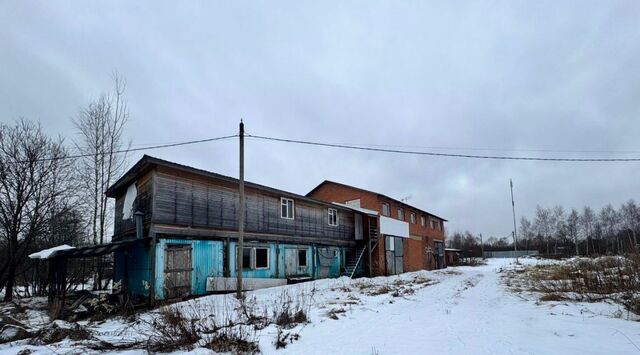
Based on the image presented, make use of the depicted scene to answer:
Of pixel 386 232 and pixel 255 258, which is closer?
pixel 255 258

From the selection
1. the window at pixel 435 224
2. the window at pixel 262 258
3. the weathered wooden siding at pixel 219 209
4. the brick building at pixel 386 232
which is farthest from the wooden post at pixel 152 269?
the window at pixel 435 224

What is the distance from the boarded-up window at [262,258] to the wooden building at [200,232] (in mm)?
53

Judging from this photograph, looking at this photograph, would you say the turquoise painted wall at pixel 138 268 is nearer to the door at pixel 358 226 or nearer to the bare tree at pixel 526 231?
the door at pixel 358 226

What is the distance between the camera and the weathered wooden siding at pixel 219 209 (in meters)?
16.3

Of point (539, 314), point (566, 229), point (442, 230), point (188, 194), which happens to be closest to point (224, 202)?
point (188, 194)

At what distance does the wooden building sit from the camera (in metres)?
15.9

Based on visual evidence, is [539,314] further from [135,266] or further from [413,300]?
[135,266]

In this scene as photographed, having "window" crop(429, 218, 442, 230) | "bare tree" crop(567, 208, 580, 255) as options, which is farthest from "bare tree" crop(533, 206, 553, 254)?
"window" crop(429, 218, 442, 230)

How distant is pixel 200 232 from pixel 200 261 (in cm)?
132

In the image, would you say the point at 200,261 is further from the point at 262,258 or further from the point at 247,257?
the point at 262,258

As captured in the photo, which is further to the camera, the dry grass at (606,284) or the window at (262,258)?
the window at (262,258)

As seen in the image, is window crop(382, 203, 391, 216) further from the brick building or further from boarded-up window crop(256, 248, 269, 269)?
boarded-up window crop(256, 248, 269, 269)

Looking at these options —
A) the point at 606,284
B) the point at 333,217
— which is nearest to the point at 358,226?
the point at 333,217

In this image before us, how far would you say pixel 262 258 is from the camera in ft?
68.5
